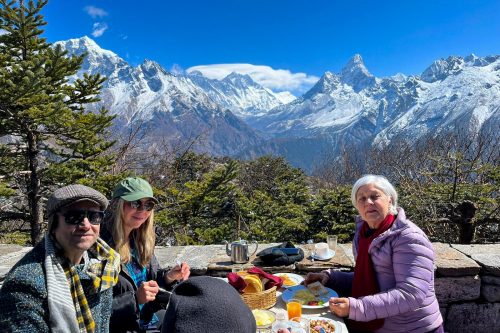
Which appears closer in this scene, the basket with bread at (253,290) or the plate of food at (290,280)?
the basket with bread at (253,290)

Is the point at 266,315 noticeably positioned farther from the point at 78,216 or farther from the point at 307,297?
the point at 78,216

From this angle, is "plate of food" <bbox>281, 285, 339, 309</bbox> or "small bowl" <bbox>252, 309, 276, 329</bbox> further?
"plate of food" <bbox>281, 285, 339, 309</bbox>

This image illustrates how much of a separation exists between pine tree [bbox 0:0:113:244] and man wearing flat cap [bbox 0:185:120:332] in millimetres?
5695

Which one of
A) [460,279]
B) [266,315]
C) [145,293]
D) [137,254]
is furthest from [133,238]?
[460,279]

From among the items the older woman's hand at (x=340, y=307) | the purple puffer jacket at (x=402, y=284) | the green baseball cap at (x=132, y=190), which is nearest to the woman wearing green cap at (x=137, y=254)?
the green baseball cap at (x=132, y=190)

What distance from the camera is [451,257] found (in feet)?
9.82

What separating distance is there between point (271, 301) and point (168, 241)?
824cm

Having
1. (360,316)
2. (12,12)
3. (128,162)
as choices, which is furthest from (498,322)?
(128,162)

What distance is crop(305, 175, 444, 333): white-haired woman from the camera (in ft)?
6.88

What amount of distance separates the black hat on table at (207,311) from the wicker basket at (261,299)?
3.09ft

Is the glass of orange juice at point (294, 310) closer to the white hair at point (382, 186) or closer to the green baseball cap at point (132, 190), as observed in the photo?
the white hair at point (382, 186)

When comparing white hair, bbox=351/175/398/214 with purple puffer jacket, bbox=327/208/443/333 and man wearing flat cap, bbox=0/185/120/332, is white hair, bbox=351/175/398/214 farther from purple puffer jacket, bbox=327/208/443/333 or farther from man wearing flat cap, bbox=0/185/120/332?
man wearing flat cap, bbox=0/185/120/332

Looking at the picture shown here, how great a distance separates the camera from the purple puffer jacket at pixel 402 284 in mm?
2094

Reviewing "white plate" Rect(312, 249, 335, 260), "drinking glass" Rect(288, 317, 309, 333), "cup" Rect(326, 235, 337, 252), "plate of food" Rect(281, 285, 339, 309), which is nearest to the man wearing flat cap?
"drinking glass" Rect(288, 317, 309, 333)
